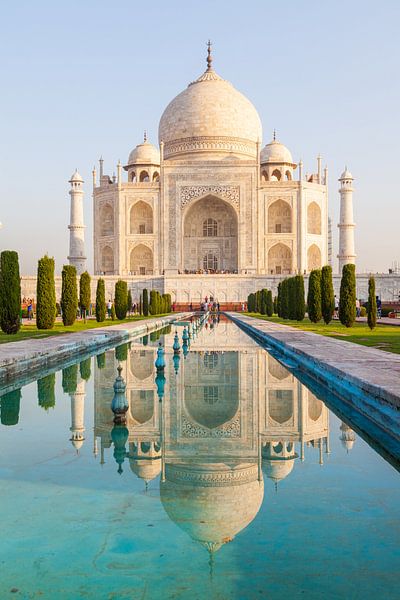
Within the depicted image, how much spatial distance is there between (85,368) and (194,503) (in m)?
4.40

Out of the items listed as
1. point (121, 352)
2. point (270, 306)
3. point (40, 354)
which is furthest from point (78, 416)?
point (270, 306)

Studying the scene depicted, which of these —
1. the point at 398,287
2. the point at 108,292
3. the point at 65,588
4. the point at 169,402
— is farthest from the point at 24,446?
the point at 398,287

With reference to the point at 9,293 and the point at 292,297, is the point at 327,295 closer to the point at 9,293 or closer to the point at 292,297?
the point at 292,297

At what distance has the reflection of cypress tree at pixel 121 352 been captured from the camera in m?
7.56

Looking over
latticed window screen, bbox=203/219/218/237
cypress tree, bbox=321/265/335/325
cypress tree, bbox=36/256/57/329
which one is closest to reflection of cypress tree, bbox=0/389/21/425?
cypress tree, bbox=36/256/57/329

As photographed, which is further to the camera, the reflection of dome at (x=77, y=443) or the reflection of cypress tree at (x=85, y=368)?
the reflection of cypress tree at (x=85, y=368)

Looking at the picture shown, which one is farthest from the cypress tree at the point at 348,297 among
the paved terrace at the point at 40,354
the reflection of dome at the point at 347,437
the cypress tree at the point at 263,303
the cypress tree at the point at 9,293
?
the reflection of dome at the point at 347,437

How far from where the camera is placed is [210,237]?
3253 cm

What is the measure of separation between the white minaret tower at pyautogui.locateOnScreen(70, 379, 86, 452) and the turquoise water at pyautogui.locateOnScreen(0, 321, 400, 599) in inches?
0.6

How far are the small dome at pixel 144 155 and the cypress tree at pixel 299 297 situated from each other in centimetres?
1895

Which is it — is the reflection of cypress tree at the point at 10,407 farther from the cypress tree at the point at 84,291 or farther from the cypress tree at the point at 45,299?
the cypress tree at the point at 84,291

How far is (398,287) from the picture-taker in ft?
88.9

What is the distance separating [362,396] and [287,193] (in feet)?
88.5

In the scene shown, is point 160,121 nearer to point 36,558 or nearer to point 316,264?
point 316,264
